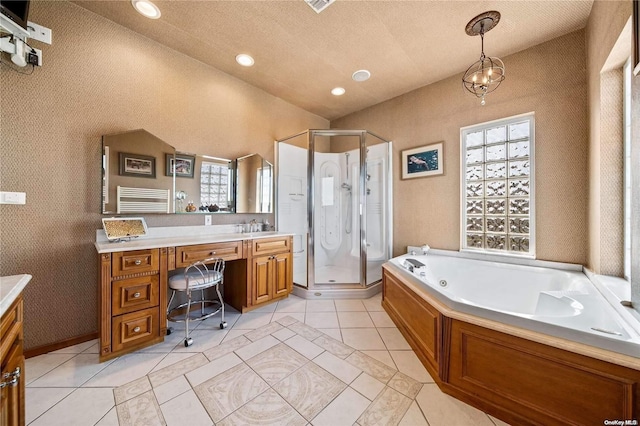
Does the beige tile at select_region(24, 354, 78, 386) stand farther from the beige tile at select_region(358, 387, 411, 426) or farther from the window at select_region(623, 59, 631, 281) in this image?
the window at select_region(623, 59, 631, 281)

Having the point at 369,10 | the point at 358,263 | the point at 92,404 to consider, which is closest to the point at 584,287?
the point at 358,263

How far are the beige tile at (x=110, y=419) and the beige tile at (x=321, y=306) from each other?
166cm

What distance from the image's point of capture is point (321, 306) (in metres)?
2.68

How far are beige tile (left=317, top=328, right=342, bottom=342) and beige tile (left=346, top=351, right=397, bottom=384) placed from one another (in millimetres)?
250

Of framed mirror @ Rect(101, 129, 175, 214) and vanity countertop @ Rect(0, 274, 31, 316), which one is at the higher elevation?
framed mirror @ Rect(101, 129, 175, 214)

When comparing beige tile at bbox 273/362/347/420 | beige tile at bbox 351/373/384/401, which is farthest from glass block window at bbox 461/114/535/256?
beige tile at bbox 273/362/347/420

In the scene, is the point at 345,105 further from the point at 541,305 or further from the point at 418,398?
the point at 418,398

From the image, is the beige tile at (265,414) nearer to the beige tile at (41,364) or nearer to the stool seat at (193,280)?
the stool seat at (193,280)

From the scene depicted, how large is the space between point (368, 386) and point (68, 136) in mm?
2950

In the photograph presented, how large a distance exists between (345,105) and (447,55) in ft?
5.16

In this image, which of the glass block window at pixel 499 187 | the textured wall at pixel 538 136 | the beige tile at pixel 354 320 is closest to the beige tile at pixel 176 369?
the beige tile at pixel 354 320

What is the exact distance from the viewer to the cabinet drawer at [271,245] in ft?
8.25

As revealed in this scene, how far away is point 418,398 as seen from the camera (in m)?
1.37

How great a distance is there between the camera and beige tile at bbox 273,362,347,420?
1312 millimetres
